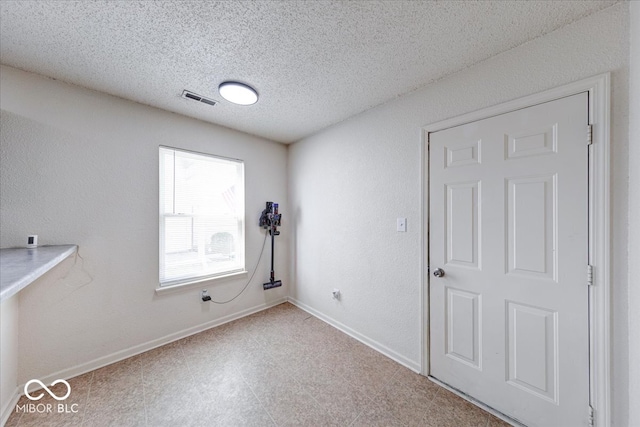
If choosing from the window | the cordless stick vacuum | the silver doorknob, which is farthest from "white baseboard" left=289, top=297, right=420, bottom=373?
the window

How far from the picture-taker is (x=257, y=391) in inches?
67.1

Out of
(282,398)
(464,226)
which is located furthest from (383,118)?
(282,398)

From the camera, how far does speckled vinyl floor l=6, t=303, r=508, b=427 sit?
1.47m

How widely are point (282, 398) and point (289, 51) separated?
96.3 inches

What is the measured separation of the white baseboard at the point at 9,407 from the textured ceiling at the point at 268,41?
2.36 m

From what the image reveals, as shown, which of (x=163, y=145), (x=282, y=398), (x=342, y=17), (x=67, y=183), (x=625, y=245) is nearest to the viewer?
(x=625, y=245)

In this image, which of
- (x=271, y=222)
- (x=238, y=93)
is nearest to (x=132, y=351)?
(x=271, y=222)

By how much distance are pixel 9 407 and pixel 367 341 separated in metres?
2.69

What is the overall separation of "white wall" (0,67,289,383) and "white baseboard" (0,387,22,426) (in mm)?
89

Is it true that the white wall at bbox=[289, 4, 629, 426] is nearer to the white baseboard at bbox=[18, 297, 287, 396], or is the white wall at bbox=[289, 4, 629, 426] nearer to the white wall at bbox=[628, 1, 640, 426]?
the white wall at bbox=[628, 1, 640, 426]

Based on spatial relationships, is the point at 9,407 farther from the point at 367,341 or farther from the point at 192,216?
the point at 367,341

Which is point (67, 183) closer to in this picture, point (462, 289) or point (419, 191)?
point (419, 191)

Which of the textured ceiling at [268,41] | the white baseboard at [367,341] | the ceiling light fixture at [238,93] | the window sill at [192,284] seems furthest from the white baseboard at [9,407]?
the ceiling light fixture at [238,93]

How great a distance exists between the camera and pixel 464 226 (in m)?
1.66
